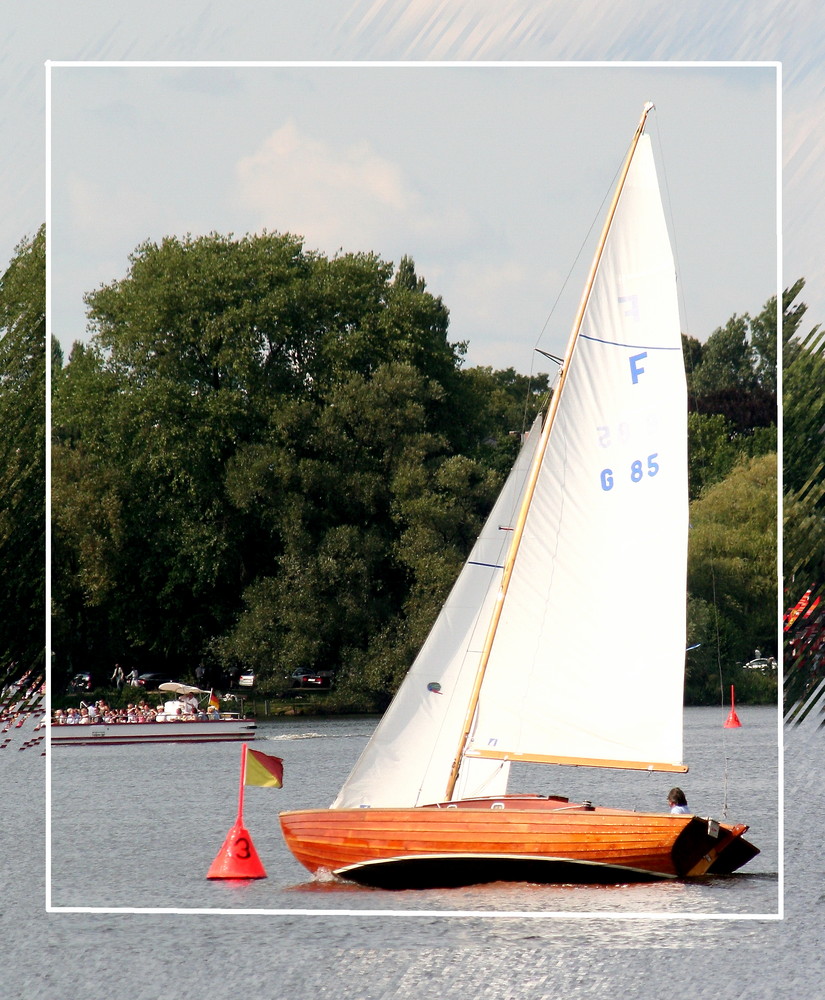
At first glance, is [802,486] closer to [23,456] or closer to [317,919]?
[317,919]

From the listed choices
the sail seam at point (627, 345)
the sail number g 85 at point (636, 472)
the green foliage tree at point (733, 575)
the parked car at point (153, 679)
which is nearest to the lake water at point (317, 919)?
the green foliage tree at point (733, 575)

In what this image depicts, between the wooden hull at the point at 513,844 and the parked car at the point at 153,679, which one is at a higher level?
the parked car at the point at 153,679

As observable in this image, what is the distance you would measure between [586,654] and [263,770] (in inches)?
109

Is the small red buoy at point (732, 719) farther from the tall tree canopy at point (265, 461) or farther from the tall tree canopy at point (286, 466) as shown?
the tall tree canopy at point (265, 461)

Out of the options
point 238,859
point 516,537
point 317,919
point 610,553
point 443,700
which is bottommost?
point 317,919

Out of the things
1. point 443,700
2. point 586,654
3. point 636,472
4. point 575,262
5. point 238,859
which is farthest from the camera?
point 443,700

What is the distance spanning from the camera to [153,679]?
46.8 ft

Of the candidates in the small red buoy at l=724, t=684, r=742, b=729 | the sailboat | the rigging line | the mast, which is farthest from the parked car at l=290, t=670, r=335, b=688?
the small red buoy at l=724, t=684, r=742, b=729

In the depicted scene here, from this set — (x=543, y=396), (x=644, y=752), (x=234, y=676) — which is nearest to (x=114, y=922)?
(x=234, y=676)

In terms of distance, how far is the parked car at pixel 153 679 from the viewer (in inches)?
559

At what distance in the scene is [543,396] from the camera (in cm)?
1433

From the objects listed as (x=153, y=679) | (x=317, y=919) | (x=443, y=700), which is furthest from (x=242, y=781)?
(x=443, y=700)

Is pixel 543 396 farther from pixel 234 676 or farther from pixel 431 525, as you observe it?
pixel 234 676

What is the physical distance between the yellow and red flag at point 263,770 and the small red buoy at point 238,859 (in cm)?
35
